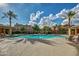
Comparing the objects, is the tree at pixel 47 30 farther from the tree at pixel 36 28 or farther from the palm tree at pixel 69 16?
the palm tree at pixel 69 16

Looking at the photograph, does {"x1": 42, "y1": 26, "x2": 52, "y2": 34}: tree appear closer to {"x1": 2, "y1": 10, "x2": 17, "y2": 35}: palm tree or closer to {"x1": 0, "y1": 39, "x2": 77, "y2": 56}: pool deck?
{"x1": 0, "y1": 39, "x2": 77, "y2": 56}: pool deck

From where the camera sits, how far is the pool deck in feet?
5.82

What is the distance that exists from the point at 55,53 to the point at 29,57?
0.88 ft

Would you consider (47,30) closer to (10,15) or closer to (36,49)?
(36,49)

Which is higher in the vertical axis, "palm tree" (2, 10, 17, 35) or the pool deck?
"palm tree" (2, 10, 17, 35)

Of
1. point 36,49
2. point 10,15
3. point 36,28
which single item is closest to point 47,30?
point 36,28

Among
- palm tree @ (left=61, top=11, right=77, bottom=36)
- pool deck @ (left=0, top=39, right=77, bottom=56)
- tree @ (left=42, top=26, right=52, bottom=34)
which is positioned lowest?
pool deck @ (left=0, top=39, right=77, bottom=56)

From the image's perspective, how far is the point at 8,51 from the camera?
5.83 feet

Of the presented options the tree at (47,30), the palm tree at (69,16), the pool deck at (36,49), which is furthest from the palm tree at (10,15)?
the palm tree at (69,16)

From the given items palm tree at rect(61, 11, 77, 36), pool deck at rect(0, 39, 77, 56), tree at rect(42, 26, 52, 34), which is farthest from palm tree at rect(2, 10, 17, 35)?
palm tree at rect(61, 11, 77, 36)

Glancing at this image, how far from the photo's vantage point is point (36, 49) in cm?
178

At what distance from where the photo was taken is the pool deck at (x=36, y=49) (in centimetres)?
177

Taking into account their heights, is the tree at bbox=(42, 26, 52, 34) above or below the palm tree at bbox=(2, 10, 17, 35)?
below

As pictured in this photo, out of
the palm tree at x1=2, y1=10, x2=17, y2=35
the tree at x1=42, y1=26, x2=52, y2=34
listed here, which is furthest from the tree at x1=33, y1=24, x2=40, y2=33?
the palm tree at x1=2, y1=10, x2=17, y2=35
